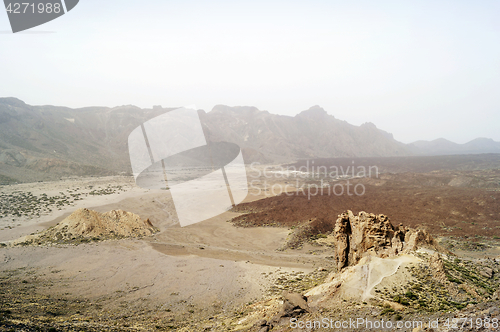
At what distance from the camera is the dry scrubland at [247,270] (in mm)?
6984

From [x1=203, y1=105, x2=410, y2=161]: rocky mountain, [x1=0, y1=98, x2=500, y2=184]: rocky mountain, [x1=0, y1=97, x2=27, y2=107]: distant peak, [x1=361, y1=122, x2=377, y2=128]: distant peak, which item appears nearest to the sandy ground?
[x1=0, y1=98, x2=500, y2=184]: rocky mountain

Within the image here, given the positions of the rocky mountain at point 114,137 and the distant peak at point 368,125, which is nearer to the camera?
the rocky mountain at point 114,137

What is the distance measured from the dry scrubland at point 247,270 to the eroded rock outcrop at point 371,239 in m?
0.04

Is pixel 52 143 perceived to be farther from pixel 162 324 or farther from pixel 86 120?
pixel 162 324

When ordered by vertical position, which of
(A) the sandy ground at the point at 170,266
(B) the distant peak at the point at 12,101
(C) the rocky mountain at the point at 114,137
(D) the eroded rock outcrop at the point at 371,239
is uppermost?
(B) the distant peak at the point at 12,101

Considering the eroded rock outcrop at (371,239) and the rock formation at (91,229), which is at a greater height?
the eroded rock outcrop at (371,239)

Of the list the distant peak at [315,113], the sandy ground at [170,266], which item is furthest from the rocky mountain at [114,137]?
the sandy ground at [170,266]

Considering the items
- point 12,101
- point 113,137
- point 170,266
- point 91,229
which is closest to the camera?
point 170,266

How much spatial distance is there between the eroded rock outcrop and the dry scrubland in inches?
1.7

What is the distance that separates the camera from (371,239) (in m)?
9.52

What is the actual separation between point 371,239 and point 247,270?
21.9 ft

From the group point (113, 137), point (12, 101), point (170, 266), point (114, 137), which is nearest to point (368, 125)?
point (114, 137)

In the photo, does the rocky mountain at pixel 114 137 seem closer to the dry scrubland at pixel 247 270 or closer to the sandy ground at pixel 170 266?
the dry scrubland at pixel 247 270

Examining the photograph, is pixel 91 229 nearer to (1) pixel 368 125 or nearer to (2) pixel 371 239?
(2) pixel 371 239
